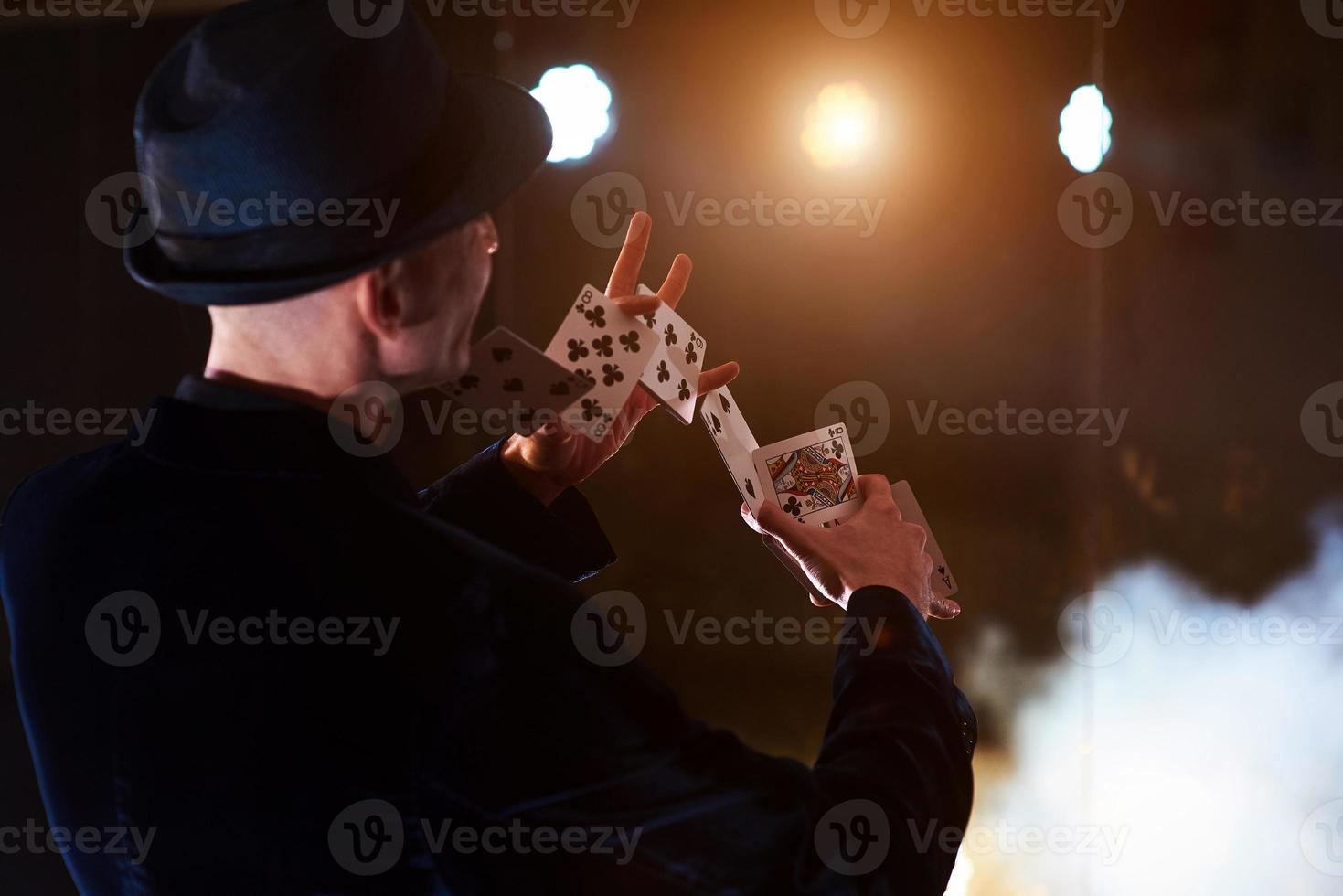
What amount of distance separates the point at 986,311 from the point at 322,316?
125 inches

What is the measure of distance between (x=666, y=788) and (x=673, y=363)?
1153 millimetres

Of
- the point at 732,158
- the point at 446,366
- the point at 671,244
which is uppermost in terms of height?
the point at 732,158

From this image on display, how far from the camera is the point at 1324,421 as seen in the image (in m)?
3.35

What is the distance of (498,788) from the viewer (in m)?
0.90

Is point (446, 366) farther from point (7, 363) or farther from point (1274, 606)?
A: point (1274, 606)

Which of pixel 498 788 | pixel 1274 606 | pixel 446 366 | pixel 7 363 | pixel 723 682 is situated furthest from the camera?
pixel 723 682

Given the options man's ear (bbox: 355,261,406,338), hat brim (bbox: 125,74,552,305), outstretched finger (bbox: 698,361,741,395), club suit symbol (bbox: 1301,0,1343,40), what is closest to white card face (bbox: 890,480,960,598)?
outstretched finger (bbox: 698,361,741,395)

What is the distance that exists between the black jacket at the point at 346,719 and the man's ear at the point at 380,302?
0.13 metres

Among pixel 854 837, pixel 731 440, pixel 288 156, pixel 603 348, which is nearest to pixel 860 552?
pixel 854 837

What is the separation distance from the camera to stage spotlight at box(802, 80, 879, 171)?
363cm

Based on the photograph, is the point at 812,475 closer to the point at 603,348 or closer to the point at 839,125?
the point at 603,348

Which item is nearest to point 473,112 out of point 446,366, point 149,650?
point 446,366

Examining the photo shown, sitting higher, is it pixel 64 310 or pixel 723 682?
pixel 64 310

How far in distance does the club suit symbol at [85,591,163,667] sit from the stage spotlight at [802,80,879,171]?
10.3 ft
